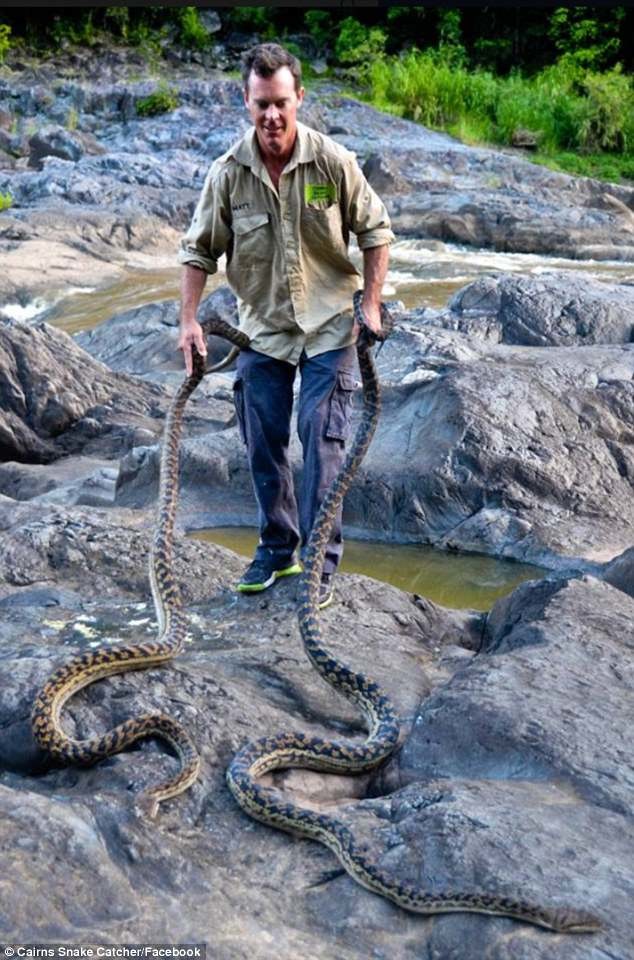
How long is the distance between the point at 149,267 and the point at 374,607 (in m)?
16.0

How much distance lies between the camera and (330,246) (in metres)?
5.42

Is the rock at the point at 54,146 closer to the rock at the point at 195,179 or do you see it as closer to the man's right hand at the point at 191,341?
the rock at the point at 195,179

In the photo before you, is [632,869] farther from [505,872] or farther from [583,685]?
[583,685]

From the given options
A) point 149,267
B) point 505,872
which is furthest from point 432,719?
point 149,267

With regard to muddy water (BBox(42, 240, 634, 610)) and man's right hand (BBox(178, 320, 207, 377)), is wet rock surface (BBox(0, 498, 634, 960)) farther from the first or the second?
muddy water (BBox(42, 240, 634, 610))

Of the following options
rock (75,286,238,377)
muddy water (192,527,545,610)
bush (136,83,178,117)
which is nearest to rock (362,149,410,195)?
bush (136,83,178,117)

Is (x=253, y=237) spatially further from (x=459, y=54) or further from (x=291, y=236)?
(x=459, y=54)

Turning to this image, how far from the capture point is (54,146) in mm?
27188

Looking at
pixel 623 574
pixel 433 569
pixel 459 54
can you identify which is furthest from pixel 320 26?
pixel 623 574

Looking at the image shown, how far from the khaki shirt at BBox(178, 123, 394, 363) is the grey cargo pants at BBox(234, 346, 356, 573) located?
0.09 metres

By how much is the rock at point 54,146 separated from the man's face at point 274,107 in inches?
892

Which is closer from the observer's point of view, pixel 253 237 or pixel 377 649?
pixel 377 649

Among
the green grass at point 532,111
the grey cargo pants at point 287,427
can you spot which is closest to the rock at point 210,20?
the green grass at point 532,111

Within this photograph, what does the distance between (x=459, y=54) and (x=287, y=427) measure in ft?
118
